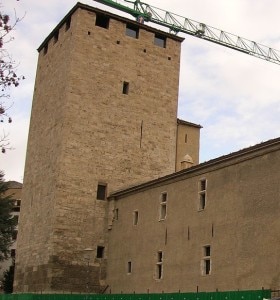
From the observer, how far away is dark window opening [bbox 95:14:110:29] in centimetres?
3888

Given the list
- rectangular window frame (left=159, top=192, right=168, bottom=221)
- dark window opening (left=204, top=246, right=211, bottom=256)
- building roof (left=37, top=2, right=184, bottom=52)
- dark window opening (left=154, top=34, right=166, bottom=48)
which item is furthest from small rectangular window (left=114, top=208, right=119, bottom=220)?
building roof (left=37, top=2, right=184, bottom=52)

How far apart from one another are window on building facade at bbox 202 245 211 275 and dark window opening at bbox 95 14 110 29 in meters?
19.6

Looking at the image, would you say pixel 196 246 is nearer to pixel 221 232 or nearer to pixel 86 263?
pixel 221 232

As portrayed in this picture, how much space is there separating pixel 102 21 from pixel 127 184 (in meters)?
11.6

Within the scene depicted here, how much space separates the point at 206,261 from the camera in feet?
82.3

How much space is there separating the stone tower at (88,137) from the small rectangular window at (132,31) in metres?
0.09

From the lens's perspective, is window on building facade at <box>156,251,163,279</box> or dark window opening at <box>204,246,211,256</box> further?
window on building facade at <box>156,251,163,279</box>

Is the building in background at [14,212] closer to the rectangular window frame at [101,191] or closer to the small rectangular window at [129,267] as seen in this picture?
the rectangular window frame at [101,191]

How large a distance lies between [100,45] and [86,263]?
1462 centimetres

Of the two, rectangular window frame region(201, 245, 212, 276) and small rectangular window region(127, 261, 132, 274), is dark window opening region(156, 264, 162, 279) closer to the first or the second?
small rectangular window region(127, 261, 132, 274)

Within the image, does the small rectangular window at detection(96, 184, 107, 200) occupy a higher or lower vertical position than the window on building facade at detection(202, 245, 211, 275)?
higher

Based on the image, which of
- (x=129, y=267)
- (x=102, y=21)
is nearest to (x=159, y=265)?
(x=129, y=267)

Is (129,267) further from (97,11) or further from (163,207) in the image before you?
(97,11)

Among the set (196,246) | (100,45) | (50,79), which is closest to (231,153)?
(196,246)
